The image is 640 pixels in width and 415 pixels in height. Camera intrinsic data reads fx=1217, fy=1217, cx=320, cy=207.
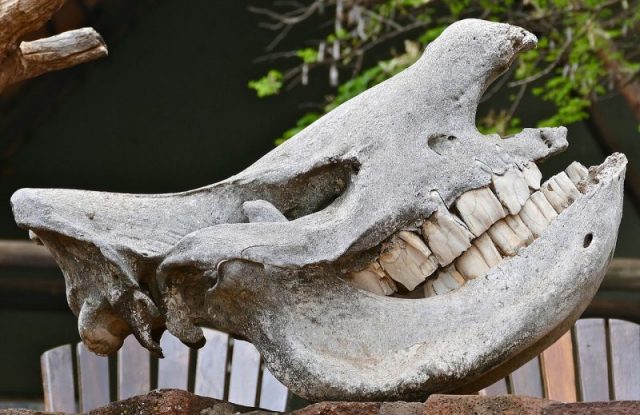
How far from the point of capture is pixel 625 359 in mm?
5047

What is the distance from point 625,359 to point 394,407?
273 centimetres

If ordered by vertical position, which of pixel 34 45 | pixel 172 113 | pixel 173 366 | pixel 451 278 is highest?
pixel 34 45

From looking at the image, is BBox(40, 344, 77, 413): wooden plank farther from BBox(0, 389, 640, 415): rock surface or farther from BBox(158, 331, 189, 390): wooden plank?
BBox(0, 389, 640, 415): rock surface

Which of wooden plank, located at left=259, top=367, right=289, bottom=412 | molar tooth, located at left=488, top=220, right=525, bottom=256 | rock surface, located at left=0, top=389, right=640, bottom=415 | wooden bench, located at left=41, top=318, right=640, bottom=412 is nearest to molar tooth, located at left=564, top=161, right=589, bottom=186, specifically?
molar tooth, located at left=488, top=220, right=525, bottom=256

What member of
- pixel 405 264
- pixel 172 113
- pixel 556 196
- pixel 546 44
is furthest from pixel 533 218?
pixel 172 113

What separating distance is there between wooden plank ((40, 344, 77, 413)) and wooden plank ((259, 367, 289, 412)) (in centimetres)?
84

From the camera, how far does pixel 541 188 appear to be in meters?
2.98

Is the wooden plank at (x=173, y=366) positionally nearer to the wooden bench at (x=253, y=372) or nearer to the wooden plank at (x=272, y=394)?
the wooden bench at (x=253, y=372)

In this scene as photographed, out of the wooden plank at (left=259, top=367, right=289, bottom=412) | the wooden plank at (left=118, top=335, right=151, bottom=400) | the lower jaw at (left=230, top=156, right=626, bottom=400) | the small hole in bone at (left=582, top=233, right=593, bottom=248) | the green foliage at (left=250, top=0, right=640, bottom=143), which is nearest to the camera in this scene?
the lower jaw at (left=230, top=156, right=626, bottom=400)

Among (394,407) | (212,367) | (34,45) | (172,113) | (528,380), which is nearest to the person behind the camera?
(394,407)

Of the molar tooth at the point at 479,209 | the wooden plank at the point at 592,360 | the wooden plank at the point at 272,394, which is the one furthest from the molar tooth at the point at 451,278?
the wooden plank at the point at 272,394

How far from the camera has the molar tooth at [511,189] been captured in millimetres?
2898

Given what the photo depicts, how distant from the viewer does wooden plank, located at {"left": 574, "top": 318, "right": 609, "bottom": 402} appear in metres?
4.96

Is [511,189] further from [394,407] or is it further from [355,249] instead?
[394,407]
